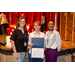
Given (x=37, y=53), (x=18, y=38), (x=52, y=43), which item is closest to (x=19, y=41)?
(x=18, y=38)

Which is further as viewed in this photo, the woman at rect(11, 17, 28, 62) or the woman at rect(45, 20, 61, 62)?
the woman at rect(45, 20, 61, 62)

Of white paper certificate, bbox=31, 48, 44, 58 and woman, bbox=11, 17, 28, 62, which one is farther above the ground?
woman, bbox=11, 17, 28, 62

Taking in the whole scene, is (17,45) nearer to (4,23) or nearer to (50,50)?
(50,50)

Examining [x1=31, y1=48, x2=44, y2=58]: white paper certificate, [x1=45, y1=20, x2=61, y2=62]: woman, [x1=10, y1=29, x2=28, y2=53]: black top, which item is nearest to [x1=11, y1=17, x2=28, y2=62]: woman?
[x1=10, y1=29, x2=28, y2=53]: black top

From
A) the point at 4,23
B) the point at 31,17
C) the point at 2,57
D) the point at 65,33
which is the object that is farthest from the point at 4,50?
the point at 65,33

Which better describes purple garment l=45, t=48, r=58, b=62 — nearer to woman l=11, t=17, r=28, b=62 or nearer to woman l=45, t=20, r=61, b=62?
woman l=45, t=20, r=61, b=62

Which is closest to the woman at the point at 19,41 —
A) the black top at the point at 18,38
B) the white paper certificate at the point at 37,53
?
the black top at the point at 18,38

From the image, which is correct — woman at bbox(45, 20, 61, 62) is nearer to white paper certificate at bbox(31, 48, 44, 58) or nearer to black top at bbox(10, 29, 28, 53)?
white paper certificate at bbox(31, 48, 44, 58)

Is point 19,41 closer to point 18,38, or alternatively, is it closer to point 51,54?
point 18,38

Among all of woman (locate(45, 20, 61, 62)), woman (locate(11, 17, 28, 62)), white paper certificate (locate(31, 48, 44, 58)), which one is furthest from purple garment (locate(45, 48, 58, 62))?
woman (locate(11, 17, 28, 62))

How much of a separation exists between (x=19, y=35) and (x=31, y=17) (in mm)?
4029

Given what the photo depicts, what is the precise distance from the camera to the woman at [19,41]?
148cm

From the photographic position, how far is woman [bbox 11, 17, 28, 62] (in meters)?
1.48
